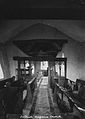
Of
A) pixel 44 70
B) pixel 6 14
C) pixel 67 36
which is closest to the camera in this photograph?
pixel 6 14

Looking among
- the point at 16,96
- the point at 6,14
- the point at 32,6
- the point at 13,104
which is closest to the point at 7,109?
the point at 13,104

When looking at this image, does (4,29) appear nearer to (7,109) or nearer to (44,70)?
(7,109)

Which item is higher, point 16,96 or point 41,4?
point 41,4

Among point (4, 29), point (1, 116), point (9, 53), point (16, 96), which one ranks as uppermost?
point (4, 29)

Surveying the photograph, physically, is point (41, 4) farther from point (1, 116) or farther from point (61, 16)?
point (1, 116)

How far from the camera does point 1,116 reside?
14.4 ft

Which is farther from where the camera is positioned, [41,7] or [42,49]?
[42,49]

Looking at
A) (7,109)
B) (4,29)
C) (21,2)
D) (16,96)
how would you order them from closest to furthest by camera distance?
(21,2)
(7,109)
(16,96)
(4,29)

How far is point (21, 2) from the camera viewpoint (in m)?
3.75

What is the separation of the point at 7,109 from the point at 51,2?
3.16 m

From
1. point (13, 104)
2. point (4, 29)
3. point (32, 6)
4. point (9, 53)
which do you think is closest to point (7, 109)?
point (13, 104)

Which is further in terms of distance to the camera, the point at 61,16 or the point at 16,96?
the point at 16,96

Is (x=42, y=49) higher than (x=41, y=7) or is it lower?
higher

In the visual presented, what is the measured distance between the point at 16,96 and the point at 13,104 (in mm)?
348
